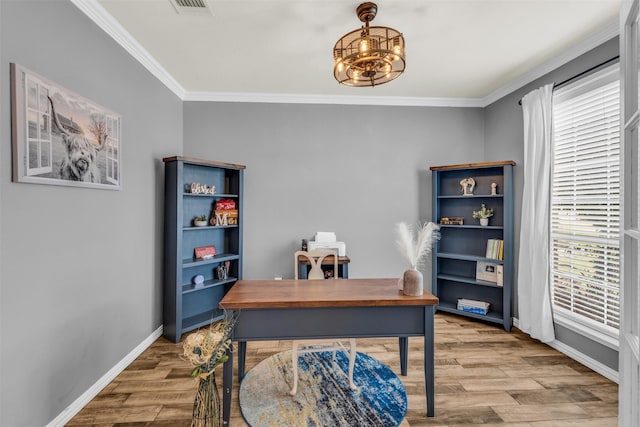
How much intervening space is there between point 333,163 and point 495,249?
2.12m

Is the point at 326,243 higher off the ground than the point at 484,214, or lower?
lower

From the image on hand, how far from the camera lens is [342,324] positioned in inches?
75.5

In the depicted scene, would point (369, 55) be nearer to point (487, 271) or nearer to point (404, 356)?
point (404, 356)

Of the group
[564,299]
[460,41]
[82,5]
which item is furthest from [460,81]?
[82,5]

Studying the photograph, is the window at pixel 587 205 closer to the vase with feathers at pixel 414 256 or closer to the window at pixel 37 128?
the vase with feathers at pixel 414 256

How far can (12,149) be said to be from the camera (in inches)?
61.1

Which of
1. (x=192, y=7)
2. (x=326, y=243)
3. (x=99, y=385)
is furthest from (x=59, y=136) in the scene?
(x=326, y=243)

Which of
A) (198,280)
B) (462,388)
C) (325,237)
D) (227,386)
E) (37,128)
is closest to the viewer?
(37,128)

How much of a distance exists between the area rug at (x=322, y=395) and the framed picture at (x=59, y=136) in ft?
6.03

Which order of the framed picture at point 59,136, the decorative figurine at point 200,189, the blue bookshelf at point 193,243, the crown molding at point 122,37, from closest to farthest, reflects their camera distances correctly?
the framed picture at point 59,136
the crown molding at point 122,37
the blue bookshelf at point 193,243
the decorative figurine at point 200,189

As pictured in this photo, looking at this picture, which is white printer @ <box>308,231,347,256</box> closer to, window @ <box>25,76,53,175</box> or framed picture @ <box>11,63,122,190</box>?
framed picture @ <box>11,63,122,190</box>

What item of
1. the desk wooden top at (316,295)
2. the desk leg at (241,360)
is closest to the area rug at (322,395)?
the desk leg at (241,360)

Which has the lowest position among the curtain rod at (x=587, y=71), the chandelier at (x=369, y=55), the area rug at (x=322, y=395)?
the area rug at (x=322, y=395)

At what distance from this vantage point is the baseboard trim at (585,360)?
2.35 metres
